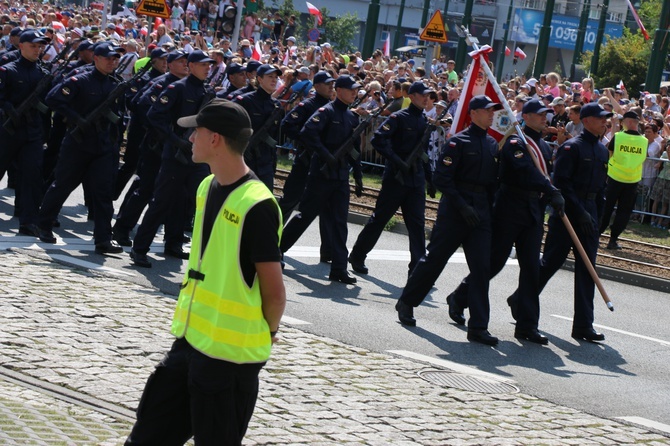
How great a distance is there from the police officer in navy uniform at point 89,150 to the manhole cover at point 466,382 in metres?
4.55

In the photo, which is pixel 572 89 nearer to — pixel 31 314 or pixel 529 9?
pixel 31 314

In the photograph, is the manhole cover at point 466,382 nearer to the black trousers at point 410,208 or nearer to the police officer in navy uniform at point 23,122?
the black trousers at point 410,208

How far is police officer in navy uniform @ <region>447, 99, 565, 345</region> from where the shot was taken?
10.2 metres

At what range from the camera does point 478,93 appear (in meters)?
12.4

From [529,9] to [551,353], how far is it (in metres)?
73.2

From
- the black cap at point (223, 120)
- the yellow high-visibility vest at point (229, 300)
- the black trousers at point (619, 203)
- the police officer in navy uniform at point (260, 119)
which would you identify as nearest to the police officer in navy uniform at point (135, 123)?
the police officer in navy uniform at point (260, 119)

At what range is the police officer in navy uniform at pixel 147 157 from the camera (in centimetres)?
1239

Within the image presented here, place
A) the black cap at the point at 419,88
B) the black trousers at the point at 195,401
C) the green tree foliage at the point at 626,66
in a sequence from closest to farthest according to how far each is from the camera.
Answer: the black trousers at the point at 195,401, the black cap at the point at 419,88, the green tree foliage at the point at 626,66

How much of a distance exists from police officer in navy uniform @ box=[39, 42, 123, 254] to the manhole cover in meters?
4.55

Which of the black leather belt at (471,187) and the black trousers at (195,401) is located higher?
the black leather belt at (471,187)

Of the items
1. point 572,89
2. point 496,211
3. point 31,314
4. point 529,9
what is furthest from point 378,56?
point 529,9

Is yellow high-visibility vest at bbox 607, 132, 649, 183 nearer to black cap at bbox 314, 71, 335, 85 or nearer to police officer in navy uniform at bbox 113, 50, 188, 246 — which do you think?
black cap at bbox 314, 71, 335, 85

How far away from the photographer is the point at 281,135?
71.7ft

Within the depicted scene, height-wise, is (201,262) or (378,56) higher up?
(378,56)
